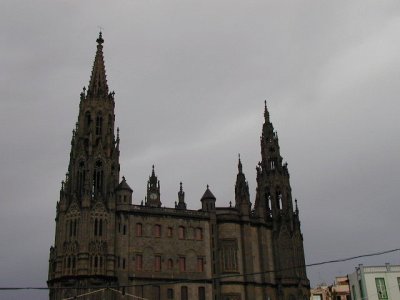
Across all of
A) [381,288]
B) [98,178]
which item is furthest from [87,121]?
[381,288]

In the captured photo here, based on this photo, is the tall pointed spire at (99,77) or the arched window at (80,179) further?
the tall pointed spire at (99,77)

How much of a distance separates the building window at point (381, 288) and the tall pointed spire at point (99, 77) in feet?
135

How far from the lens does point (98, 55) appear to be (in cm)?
7638

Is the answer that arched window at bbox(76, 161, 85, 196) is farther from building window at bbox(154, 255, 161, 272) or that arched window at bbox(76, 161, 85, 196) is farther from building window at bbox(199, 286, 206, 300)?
building window at bbox(199, 286, 206, 300)

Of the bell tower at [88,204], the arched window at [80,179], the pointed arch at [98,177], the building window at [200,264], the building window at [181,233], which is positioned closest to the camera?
the bell tower at [88,204]

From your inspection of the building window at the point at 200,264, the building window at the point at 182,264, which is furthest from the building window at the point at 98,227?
the building window at the point at 200,264

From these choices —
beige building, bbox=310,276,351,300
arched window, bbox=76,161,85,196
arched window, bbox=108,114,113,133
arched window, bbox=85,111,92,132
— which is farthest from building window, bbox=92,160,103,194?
beige building, bbox=310,276,351,300

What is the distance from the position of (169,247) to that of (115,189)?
9531 mm

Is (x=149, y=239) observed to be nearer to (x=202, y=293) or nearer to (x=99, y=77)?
(x=202, y=293)

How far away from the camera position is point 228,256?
67.4 m

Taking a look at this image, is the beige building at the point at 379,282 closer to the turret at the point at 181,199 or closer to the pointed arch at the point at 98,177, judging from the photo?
the turret at the point at 181,199

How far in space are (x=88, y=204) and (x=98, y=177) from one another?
16.1 ft

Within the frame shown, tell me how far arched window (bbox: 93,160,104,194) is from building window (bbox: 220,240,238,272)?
17011 millimetres

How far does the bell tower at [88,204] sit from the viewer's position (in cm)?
5884
